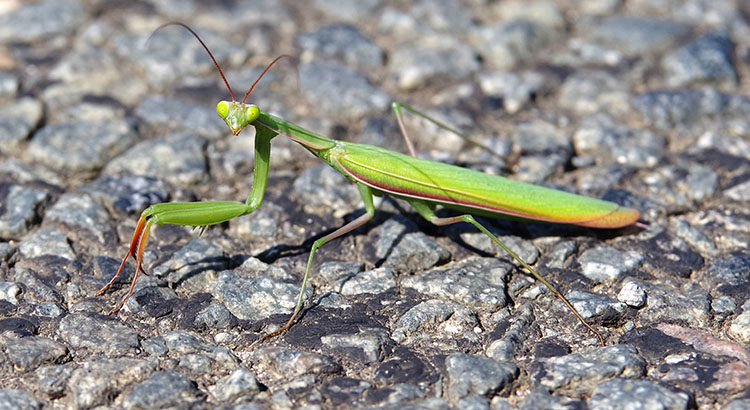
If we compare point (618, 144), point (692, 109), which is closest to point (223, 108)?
point (618, 144)

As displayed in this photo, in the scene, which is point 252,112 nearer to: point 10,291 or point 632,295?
point 10,291

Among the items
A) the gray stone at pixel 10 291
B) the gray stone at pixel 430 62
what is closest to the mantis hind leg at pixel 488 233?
the gray stone at pixel 430 62

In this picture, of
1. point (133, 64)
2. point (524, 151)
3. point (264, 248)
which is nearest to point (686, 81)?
point (524, 151)

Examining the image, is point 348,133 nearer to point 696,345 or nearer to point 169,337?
point 169,337

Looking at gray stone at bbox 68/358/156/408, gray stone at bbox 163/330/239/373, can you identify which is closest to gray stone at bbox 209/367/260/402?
gray stone at bbox 163/330/239/373

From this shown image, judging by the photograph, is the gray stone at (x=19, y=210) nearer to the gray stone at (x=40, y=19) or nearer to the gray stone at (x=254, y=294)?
the gray stone at (x=254, y=294)
